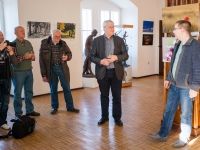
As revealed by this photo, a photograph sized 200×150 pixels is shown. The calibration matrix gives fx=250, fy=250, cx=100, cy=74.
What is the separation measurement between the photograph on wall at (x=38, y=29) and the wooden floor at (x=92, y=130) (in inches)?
64.2

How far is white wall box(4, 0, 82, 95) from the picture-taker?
587 centimetres

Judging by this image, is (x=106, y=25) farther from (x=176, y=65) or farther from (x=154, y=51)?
(x=154, y=51)

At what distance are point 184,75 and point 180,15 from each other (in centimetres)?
104

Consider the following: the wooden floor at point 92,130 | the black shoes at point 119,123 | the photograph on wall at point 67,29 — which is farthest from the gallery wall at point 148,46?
the black shoes at point 119,123

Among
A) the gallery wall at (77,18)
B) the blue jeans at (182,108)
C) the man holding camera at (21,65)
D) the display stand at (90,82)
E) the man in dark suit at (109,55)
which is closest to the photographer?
the blue jeans at (182,108)

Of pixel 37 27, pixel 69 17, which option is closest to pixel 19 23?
pixel 37 27

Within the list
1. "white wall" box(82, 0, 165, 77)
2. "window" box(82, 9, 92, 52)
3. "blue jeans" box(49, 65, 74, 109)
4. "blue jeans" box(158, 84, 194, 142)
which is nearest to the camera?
"blue jeans" box(158, 84, 194, 142)

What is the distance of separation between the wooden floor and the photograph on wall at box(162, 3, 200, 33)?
5.13ft

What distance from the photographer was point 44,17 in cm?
624

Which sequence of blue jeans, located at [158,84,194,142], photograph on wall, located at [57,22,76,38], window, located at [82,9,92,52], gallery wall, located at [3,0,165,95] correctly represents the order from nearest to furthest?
blue jeans, located at [158,84,194,142] < gallery wall, located at [3,0,165,95] < photograph on wall, located at [57,22,76,38] < window, located at [82,9,92,52]

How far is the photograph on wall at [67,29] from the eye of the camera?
6.56 m

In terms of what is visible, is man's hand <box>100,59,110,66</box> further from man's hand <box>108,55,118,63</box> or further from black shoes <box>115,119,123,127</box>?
black shoes <box>115,119,123,127</box>

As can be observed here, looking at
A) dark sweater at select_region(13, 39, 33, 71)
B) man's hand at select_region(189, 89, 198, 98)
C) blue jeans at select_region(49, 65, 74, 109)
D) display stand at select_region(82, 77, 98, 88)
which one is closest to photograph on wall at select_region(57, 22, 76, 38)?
display stand at select_region(82, 77, 98, 88)

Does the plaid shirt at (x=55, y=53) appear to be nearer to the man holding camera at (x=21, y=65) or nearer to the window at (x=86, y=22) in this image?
the man holding camera at (x=21, y=65)
